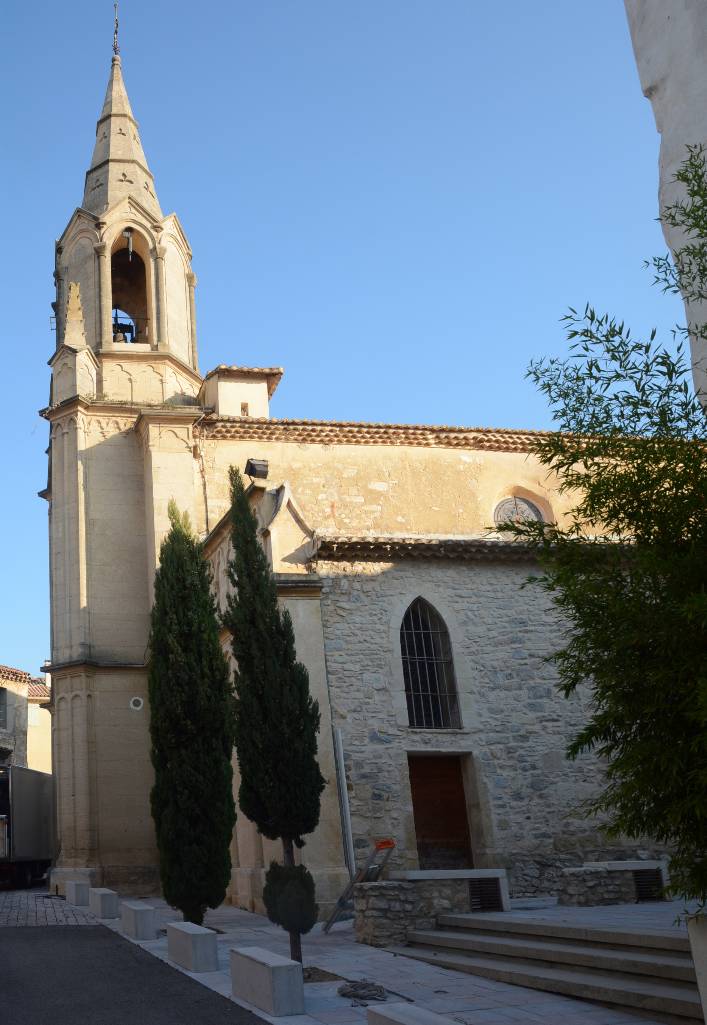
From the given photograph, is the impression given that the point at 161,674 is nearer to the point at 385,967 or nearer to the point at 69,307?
the point at 385,967

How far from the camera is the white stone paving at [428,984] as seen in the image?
8367mm

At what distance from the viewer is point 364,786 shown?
15320 mm

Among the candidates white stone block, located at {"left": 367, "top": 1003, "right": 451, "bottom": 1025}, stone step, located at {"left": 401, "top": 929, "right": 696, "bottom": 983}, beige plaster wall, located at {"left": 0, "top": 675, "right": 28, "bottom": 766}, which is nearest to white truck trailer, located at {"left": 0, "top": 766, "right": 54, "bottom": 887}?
beige plaster wall, located at {"left": 0, "top": 675, "right": 28, "bottom": 766}

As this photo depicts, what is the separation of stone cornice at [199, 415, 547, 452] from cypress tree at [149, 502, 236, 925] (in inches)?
288

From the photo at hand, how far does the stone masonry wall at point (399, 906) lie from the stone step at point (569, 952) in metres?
0.19

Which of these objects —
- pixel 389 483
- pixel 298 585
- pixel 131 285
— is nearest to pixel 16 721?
pixel 131 285

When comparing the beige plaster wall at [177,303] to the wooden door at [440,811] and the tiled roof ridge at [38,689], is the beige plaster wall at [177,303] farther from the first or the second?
the tiled roof ridge at [38,689]

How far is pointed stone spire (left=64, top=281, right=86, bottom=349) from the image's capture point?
25.0 metres

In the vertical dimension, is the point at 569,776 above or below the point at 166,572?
below

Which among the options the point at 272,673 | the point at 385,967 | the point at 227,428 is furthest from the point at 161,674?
the point at 227,428

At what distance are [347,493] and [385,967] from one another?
12.6m

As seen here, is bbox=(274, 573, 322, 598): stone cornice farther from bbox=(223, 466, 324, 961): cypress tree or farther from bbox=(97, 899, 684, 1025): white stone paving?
bbox=(97, 899, 684, 1025): white stone paving

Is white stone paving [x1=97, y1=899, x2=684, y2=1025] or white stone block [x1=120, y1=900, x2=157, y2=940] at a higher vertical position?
white stone block [x1=120, y1=900, x2=157, y2=940]

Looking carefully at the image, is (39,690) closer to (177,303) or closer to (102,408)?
(177,303)
